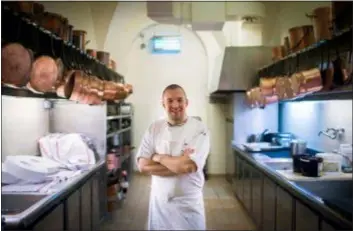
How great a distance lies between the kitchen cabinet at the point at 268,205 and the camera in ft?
9.55

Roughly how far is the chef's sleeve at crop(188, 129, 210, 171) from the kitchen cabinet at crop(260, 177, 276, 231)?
1.10 meters

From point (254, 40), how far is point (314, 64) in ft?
6.55

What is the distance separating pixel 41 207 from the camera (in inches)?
73.7

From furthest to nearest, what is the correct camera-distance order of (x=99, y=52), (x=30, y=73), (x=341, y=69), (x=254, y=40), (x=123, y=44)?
(x=254, y=40) → (x=123, y=44) → (x=99, y=52) → (x=341, y=69) → (x=30, y=73)

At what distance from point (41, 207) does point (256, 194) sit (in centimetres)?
228

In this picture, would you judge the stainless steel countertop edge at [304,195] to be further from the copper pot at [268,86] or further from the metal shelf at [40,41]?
the metal shelf at [40,41]

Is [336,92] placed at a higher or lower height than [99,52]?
lower

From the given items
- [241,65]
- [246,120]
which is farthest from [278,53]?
[246,120]

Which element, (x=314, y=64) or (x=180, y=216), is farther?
(x=314, y=64)

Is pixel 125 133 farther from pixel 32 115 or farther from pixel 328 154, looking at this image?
pixel 328 154

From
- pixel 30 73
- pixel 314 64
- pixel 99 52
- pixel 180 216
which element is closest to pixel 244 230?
pixel 314 64

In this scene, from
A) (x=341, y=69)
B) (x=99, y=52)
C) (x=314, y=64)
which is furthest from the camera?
(x=99, y=52)

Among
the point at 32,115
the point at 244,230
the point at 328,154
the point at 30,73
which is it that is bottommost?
the point at 244,230

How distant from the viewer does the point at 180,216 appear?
6.44ft
